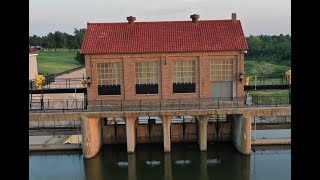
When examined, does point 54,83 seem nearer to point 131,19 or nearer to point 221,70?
point 131,19

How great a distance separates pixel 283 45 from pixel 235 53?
7607cm

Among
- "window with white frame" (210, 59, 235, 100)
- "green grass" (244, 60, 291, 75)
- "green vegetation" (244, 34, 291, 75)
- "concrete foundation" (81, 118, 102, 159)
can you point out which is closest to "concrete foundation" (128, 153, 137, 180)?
"concrete foundation" (81, 118, 102, 159)

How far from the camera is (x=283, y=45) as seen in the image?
9744 cm

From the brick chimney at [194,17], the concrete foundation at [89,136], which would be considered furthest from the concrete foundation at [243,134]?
the concrete foundation at [89,136]

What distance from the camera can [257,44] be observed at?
373ft

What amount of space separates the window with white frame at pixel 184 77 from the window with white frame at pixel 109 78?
13.9 ft

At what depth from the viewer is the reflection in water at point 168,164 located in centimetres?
2422

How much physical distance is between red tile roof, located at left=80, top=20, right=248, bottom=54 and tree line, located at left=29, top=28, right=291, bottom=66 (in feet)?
176

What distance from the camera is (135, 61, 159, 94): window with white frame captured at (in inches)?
1070

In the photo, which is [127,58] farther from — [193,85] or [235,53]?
[235,53]

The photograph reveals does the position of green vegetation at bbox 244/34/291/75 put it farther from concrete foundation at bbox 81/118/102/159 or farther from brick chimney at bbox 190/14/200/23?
concrete foundation at bbox 81/118/102/159

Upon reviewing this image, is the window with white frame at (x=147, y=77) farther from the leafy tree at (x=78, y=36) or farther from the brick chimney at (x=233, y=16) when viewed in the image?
the leafy tree at (x=78, y=36)

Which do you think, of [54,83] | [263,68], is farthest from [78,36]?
[54,83]
